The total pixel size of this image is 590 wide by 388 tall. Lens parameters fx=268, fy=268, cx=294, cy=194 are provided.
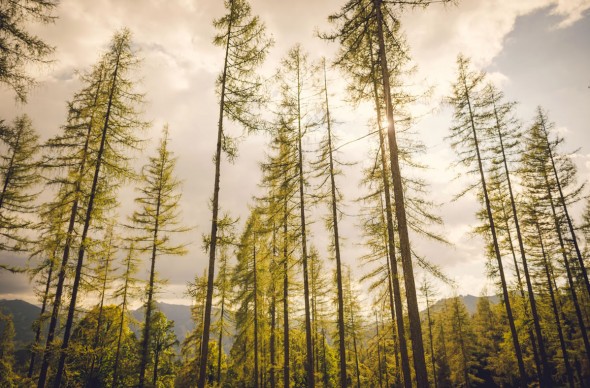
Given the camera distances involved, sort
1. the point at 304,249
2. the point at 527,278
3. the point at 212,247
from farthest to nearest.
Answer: the point at 527,278 → the point at 304,249 → the point at 212,247

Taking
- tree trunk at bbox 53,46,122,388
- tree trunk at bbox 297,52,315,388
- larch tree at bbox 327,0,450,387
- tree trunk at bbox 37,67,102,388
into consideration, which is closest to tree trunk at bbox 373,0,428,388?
larch tree at bbox 327,0,450,387

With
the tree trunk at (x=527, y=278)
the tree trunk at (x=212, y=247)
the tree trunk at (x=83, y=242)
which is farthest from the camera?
the tree trunk at (x=527, y=278)

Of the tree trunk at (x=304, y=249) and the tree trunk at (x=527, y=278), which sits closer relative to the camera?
the tree trunk at (x=304, y=249)

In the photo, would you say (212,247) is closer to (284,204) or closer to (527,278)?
(284,204)

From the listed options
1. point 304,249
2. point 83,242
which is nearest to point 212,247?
point 304,249

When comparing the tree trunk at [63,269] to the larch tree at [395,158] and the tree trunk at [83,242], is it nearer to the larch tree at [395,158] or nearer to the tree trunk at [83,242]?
the tree trunk at [83,242]

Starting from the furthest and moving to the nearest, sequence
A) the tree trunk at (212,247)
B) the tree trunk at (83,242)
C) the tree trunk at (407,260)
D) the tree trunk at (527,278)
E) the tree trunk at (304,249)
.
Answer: the tree trunk at (527,278) → the tree trunk at (304,249) → the tree trunk at (83,242) → the tree trunk at (212,247) → the tree trunk at (407,260)

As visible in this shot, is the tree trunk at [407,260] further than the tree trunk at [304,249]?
No

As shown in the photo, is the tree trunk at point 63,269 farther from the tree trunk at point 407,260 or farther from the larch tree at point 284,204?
the tree trunk at point 407,260

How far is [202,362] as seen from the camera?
8.75 m

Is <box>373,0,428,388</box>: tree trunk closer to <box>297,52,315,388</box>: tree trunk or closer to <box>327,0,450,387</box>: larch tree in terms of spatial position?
<box>327,0,450,387</box>: larch tree

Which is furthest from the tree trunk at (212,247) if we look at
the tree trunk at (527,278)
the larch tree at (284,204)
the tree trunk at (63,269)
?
the tree trunk at (527,278)

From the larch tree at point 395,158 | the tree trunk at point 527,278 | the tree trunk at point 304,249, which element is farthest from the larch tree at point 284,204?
the tree trunk at point 527,278

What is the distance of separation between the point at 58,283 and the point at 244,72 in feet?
40.6
